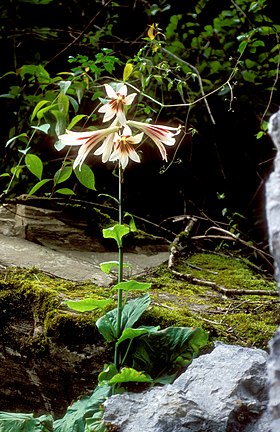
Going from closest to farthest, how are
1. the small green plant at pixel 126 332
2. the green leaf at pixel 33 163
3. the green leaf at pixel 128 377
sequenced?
the green leaf at pixel 128 377 → the small green plant at pixel 126 332 → the green leaf at pixel 33 163

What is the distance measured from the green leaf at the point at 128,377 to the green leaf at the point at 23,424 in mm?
147

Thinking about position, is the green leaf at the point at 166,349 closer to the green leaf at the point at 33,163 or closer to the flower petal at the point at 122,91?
the flower petal at the point at 122,91

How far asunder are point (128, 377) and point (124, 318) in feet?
0.60

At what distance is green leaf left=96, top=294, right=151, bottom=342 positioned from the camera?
1.24 metres

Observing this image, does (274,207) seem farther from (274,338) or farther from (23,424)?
(23,424)

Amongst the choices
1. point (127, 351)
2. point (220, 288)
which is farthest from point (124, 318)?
point (220, 288)

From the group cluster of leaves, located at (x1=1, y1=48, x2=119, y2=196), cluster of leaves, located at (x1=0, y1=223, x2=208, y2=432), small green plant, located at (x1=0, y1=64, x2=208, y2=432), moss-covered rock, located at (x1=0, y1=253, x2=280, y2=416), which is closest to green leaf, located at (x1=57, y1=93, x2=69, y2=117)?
cluster of leaves, located at (x1=1, y1=48, x2=119, y2=196)

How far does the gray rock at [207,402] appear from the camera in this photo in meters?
0.94

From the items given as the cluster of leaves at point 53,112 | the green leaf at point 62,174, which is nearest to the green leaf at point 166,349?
the cluster of leaves at point 53,112

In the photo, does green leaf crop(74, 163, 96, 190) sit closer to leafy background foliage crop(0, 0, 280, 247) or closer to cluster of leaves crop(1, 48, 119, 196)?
cluster of leaves crop(1, 48, 119, 196)

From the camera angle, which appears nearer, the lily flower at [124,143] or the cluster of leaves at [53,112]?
the lily flower at [124,143]

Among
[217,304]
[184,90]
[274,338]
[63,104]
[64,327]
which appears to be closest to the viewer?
[274,338]

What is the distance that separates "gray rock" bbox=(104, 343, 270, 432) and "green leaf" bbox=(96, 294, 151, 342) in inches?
7.9

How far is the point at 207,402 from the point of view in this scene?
39.1 inches
